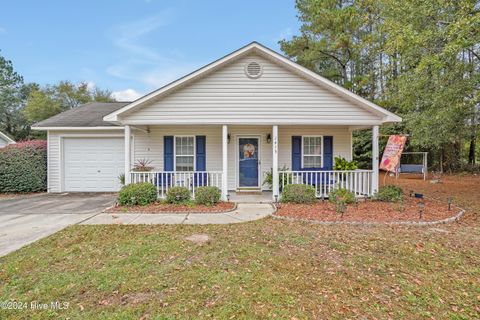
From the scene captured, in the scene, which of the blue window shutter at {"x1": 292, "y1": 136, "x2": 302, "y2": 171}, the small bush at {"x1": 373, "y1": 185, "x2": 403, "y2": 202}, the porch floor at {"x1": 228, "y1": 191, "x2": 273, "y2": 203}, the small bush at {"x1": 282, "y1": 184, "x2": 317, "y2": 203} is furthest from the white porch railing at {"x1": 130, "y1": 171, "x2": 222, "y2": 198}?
the small bush at {"x1": 373, "y1": 185, "x2": 403, "y2": 202}

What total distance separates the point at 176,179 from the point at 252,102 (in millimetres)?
3801

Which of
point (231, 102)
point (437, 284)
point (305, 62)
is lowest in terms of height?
point (437, 284)

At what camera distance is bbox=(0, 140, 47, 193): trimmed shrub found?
33.4 feet

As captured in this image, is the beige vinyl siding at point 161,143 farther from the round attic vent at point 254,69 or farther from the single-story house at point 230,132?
the round attic vent at point 254,69

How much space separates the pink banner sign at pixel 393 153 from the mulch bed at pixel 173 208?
5761mm

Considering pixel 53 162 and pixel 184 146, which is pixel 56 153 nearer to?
pixel 53 162

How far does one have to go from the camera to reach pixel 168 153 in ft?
32.5

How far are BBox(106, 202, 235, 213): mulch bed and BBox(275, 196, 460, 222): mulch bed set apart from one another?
1686 millimetres

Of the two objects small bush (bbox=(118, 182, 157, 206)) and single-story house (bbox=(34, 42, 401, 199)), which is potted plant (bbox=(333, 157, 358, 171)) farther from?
small bush (bbox=(118, 182, 157, 206))

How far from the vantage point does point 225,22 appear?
52.9 feet

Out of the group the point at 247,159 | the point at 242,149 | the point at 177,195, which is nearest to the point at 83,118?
the point at 177,195

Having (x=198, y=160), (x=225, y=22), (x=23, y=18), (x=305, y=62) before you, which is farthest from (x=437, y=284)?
(x=23, y=18)

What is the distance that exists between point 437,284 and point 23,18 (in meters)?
22.2

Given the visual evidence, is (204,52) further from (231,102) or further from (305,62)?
(231,102)
